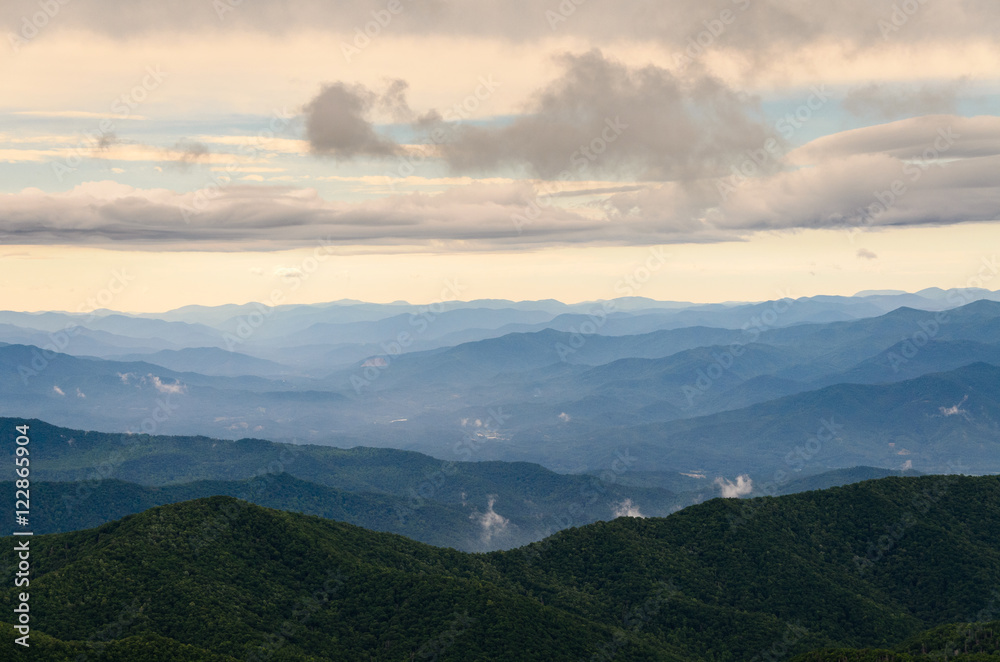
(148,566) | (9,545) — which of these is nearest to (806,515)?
(148,566)

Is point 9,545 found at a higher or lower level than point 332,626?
higher

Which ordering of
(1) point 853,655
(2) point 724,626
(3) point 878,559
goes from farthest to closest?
(3) point 878,559
(2) point 724,626
(1) point 853,655

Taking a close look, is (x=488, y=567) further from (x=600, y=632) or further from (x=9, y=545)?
(x=9, y=545)

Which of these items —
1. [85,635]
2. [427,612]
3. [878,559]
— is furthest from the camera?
[878,559]

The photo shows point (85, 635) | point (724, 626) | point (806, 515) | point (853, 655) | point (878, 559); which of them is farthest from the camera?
point (806, 515)

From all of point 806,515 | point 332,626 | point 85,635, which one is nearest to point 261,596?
point 332,626

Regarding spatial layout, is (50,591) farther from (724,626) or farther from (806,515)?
(806,515)

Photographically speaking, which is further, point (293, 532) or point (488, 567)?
point (488, 567)
